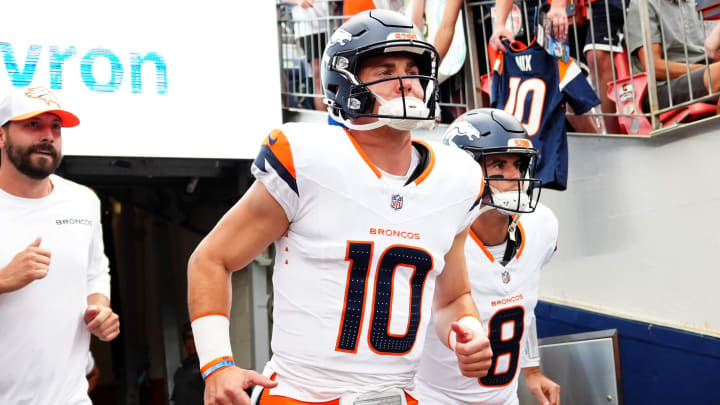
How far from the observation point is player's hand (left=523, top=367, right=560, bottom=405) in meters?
3.82

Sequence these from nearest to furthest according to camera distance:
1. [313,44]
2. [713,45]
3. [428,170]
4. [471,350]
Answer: [471,350] → [428,170] → [713,45] → [313,44]

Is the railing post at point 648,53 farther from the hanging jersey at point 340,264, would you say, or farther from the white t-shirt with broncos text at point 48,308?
the white t-shirt with broncos text at point 48,308

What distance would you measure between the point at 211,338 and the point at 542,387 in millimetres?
2209

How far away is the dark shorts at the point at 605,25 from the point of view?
17.3 feet

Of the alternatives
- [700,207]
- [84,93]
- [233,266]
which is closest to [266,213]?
[233,266]

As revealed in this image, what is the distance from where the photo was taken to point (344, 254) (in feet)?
7.63

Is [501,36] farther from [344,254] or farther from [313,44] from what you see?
[313,44]

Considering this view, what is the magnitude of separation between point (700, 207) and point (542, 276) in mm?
1697

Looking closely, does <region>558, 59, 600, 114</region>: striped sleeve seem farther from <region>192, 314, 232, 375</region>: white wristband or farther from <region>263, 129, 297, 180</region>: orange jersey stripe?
<region>192, 314, 232, 375</region>: white wristband

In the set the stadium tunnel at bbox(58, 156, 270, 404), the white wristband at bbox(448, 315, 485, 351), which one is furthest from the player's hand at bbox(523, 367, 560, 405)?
the stadium tunnel at bbox(58, 156, 270, 404)

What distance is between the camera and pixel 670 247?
15.4ft

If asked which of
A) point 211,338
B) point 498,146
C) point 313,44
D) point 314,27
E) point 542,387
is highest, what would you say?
point 314,27

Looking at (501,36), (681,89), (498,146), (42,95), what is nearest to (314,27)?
(501,36)

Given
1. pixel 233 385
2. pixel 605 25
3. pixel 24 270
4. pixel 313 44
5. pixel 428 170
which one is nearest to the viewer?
pixel 233 385
